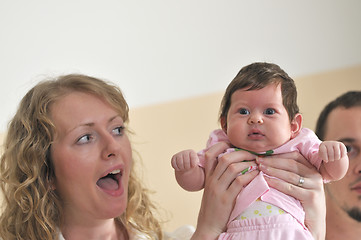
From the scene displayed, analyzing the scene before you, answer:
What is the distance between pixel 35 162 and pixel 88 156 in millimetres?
165

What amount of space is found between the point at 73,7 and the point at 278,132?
1406 millimetres

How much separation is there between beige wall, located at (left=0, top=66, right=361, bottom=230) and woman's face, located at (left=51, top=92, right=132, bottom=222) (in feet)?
2.94

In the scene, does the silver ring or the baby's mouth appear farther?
the baby's mouth

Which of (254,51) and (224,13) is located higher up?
(224,13)

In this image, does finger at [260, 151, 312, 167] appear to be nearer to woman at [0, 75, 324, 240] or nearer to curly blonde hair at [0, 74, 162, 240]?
woman at [0, 75, 324, 240]

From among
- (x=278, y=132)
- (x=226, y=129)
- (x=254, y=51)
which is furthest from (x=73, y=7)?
(x=278, y=132)

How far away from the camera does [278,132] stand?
1.30m

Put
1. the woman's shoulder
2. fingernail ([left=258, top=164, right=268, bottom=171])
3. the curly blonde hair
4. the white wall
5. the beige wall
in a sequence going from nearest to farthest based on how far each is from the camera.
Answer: fingernail ([left=258, top=164, right=268, bottom=171]) → the curly blonde hair → the woman's shoulder → the white wall → the beige wall

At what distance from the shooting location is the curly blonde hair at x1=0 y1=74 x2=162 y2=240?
1427 millimetres

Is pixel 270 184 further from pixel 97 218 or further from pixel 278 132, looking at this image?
pixel 97 218

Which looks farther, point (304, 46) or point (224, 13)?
point (304, 46)

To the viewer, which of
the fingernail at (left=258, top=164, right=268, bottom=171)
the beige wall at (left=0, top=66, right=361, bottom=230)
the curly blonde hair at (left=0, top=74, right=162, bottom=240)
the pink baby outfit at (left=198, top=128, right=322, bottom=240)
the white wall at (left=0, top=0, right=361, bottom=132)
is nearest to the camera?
the pink baby outfit at (left=198, top=128, right=322, bottom=240)

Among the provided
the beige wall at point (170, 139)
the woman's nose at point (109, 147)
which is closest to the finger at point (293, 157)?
the woman's nose at point (109, 147)

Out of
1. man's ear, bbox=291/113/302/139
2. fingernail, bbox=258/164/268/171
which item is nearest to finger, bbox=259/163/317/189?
fingernail, bbox=258/164/268/171
